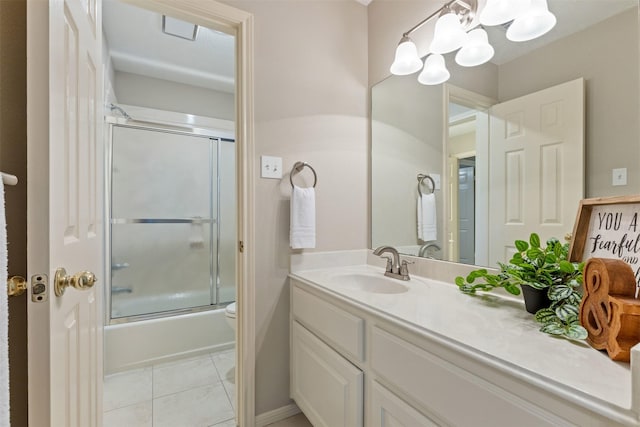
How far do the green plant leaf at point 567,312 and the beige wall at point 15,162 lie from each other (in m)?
1.38

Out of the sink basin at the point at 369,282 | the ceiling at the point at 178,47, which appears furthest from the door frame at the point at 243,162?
the sink basin at the point at 369,282

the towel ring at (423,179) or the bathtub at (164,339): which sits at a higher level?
the towel ring at (423,179)

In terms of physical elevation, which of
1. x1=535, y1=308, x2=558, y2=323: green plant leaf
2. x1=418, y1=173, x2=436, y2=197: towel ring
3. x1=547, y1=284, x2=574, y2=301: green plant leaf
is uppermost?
x1=418, y1=173, x2=436, y2=197: towel ring

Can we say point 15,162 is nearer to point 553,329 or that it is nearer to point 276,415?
point 553,329

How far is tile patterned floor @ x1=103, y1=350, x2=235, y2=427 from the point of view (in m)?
1.56

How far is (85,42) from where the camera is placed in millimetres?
961

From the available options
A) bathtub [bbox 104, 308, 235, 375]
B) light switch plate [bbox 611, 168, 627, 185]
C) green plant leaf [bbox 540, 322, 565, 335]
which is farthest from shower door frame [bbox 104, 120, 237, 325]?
light switch plate [bbox 611, 168, 627, 185]

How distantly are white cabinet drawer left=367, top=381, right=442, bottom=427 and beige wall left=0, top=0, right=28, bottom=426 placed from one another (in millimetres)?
988

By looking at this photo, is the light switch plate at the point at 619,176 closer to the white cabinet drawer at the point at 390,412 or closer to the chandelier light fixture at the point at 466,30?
the chandelier light fixture at the point at 466,30

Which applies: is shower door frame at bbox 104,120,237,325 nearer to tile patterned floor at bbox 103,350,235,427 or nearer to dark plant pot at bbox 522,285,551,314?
tile patterned floor at bbox 103,350,235,427

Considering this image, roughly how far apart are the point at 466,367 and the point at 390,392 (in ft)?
1.11

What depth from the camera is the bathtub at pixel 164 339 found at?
2053 mm

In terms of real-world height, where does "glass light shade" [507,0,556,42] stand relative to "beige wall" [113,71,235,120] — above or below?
below

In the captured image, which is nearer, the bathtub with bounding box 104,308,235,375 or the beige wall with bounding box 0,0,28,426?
the beige wall with bounding box 0,0,28,426
